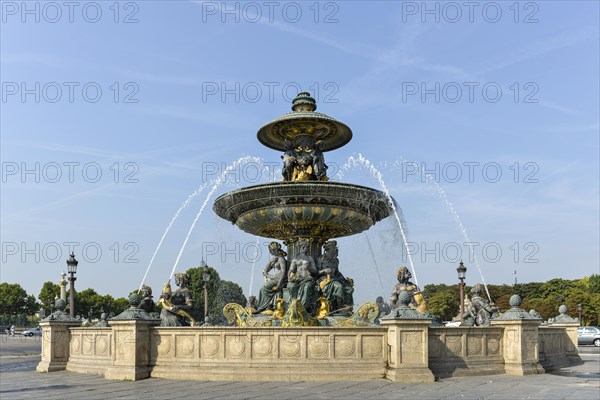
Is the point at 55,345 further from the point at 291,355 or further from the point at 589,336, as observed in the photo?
the point at 589,336

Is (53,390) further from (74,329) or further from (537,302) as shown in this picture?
(537,302)

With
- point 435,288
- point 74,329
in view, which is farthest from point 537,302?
point 74,329

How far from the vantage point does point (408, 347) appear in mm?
12070

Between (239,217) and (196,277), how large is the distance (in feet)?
180

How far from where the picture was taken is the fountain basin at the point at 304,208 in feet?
55.1

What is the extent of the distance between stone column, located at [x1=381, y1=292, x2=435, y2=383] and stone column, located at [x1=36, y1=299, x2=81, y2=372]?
349 inches

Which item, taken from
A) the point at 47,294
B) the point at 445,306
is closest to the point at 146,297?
the point at 445,306

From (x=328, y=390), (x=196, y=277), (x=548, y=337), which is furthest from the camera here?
(x=196, y=277)

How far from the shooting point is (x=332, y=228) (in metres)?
18.7

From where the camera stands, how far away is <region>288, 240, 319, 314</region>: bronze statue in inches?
627

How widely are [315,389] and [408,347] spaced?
2.42m

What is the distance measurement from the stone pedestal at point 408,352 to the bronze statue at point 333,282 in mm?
4680

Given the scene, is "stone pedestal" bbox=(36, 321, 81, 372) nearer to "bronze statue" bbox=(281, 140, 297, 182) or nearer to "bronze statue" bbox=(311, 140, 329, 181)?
"bronze statue" bbox=(281, 140, 297, 182)

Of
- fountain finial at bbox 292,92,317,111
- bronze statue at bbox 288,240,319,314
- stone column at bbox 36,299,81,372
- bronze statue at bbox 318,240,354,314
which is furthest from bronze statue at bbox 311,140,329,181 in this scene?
stone column at bbox 36,299,81,372
